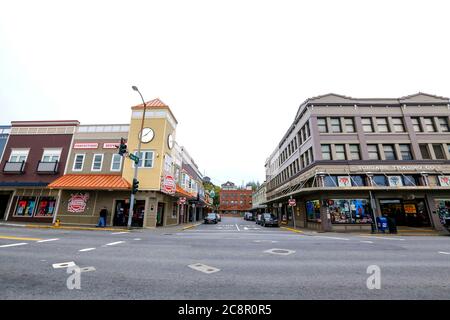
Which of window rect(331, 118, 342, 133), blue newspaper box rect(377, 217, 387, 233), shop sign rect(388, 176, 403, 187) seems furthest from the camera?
window rect(331, 118, 342, 133)

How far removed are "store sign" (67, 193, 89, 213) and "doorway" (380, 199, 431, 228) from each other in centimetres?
3195

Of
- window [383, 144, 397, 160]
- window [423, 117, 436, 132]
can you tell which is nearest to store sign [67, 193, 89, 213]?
window [383, 144, 397, 160]

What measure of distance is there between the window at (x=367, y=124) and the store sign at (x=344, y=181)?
715cm

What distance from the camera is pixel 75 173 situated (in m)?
→ 23.0

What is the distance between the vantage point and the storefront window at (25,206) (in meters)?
22.9

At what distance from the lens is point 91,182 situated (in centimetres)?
2073

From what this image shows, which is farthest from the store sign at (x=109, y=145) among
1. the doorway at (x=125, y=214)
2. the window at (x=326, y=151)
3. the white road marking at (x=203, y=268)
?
the window at (x=326, y=151)

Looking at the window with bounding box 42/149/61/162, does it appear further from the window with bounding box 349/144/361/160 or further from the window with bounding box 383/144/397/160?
the window with bounding box 383/144/397/160

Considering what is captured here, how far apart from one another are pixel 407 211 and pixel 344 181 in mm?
9020

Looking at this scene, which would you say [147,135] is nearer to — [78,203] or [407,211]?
[78,203]

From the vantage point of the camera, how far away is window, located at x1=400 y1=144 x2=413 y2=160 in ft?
76.8

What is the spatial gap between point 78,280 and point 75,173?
22928mm

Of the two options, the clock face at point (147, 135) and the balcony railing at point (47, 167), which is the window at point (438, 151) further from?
the balcony railing at point (47, 167)
